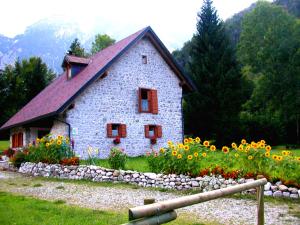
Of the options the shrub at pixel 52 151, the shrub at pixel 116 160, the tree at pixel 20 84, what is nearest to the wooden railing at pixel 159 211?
the shrub at pixel 116 160

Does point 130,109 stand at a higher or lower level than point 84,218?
higher

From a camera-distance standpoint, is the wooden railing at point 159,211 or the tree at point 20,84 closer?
the wooden railing at point 159,211

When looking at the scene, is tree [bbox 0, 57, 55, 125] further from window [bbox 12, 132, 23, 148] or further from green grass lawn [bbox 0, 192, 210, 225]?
green grass lawn [bbox 0, 192, 210, 225]

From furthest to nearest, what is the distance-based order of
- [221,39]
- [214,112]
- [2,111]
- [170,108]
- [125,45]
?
[2,111] < [221,39] < [214,112] < [170,108] < [125,45]

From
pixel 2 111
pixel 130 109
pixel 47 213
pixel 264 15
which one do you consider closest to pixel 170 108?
pixel 130 109

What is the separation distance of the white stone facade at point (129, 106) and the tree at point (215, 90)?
14.7 feet

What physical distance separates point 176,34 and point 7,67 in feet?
499

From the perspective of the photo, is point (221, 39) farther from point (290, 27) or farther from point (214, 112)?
point (290, 27)

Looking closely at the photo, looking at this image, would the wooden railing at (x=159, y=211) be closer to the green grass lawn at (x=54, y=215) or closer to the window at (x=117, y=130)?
the green grass lawn at (x=54, y=215)

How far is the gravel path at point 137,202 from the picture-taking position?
6559 millimetres

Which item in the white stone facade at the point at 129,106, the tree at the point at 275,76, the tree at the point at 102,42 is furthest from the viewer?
the tree at the point at 102,42

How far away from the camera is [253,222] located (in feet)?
20.5

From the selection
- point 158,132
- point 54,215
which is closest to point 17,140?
point 158,132

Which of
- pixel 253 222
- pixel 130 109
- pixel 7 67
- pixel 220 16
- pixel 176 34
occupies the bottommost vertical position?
pixel 253 222
